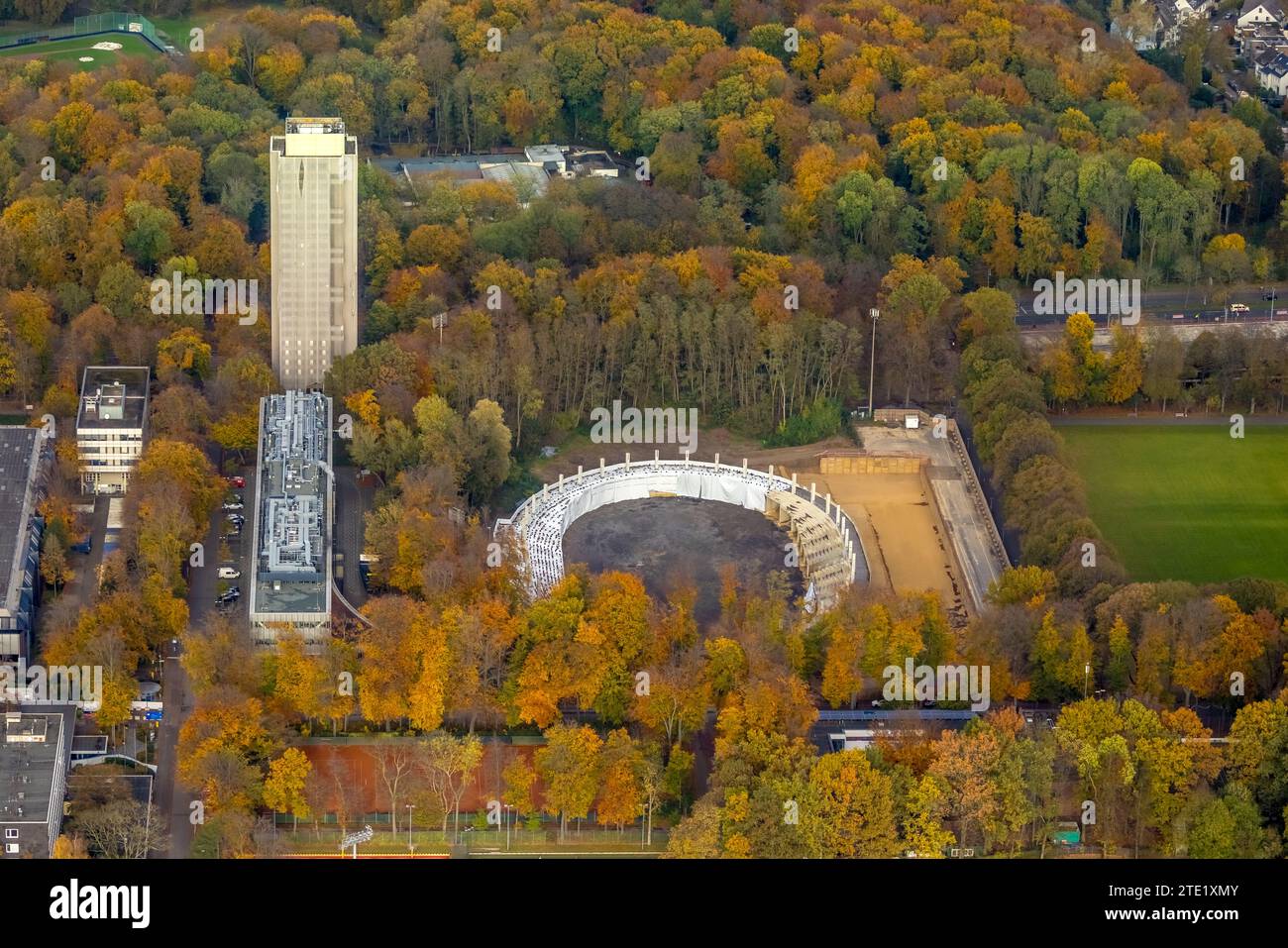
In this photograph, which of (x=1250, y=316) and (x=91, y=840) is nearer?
(x=91, y=840)

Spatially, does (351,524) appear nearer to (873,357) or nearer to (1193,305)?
(873,357)

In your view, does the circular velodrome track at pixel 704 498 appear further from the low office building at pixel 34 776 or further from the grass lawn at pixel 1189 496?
the low office building at pixel 34 776

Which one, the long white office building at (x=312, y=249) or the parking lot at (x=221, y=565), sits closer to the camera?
the parking lot at (x=221, y=565)

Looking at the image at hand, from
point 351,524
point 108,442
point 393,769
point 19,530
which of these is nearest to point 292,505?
point 351,524

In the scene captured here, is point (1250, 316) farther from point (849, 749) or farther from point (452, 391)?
point (849, 749)

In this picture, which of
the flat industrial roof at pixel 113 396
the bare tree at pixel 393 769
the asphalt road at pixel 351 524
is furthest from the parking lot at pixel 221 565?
the bare tree at pixel 393 769

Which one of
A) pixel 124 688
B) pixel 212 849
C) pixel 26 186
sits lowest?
pixel 212 849

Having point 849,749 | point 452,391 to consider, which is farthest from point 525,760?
point 452,391

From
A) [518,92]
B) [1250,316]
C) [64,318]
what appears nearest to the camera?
[64,318]
